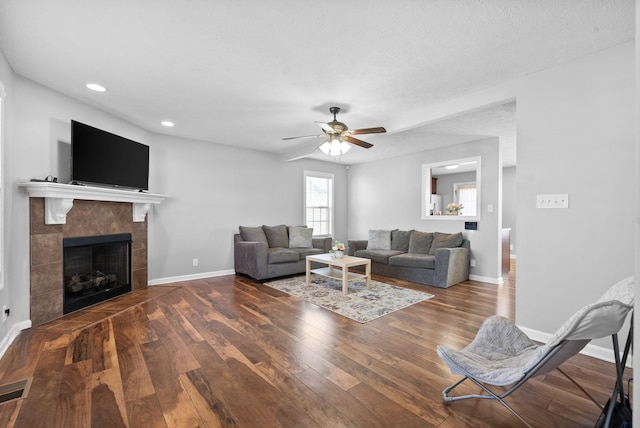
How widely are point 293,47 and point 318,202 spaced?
197 inches

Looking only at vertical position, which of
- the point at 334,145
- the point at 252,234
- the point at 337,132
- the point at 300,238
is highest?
the point at 337,132

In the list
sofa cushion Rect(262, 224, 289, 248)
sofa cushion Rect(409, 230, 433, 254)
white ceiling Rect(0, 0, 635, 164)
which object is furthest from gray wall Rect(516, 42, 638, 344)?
sofa cushion Rect(262, 224, 289, 248)

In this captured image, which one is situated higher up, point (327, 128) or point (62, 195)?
point (327, 128)

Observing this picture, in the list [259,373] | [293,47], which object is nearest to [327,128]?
[293,47]

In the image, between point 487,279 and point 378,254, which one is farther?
point 378,254

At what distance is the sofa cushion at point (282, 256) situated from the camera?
4938mm

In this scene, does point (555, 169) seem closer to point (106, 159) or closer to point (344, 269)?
point (344, 269)

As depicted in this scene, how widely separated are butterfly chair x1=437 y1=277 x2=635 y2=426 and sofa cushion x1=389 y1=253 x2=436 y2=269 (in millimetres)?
2831

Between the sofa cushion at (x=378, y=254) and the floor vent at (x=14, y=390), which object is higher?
the sofa cushion at (x=378, y=254)

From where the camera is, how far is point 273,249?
18.1 ft

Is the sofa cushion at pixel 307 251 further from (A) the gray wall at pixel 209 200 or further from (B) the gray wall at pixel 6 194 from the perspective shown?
(B) the gray wall at pixel 6 194

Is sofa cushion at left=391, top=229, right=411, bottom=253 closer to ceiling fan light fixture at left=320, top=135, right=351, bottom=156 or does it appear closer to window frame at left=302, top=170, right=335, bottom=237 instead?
window frame at left=302, top=170, right=335, bottom=237

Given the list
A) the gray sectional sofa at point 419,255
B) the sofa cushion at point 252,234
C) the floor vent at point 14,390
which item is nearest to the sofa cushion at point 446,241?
the gray sectional sofa at point 419,255

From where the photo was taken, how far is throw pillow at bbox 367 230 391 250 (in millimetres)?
6069
